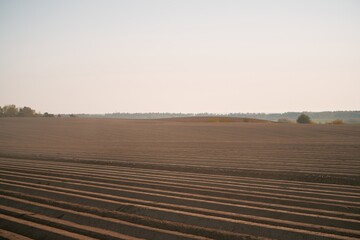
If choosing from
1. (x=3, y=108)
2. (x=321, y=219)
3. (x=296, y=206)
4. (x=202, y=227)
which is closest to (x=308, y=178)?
(x=296, y=206)

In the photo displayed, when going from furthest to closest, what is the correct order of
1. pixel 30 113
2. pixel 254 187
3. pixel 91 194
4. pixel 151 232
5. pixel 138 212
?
pixel 30 113, pixel 254 187, pixel 91 194, pixel 138 212, pixel 151 232

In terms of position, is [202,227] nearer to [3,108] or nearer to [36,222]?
[36,222]

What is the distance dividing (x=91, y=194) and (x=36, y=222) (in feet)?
5.83

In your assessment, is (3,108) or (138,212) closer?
(138,212)

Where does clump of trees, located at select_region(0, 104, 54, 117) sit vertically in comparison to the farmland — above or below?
above

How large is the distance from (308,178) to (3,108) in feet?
268

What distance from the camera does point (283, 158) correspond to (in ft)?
40.6

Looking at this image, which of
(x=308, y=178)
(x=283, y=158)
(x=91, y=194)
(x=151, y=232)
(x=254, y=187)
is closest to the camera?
(x=151, y=232)

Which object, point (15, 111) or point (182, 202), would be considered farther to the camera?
point (15, 111)

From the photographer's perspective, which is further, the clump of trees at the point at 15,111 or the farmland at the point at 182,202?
the clump of trees at the point at 15,111

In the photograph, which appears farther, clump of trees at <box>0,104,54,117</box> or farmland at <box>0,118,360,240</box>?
clump of trees at <box>0,104,54,117</box>

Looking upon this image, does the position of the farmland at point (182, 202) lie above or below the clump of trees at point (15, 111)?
below

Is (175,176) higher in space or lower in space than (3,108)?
lower

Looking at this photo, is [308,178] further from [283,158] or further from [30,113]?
[30,113]
